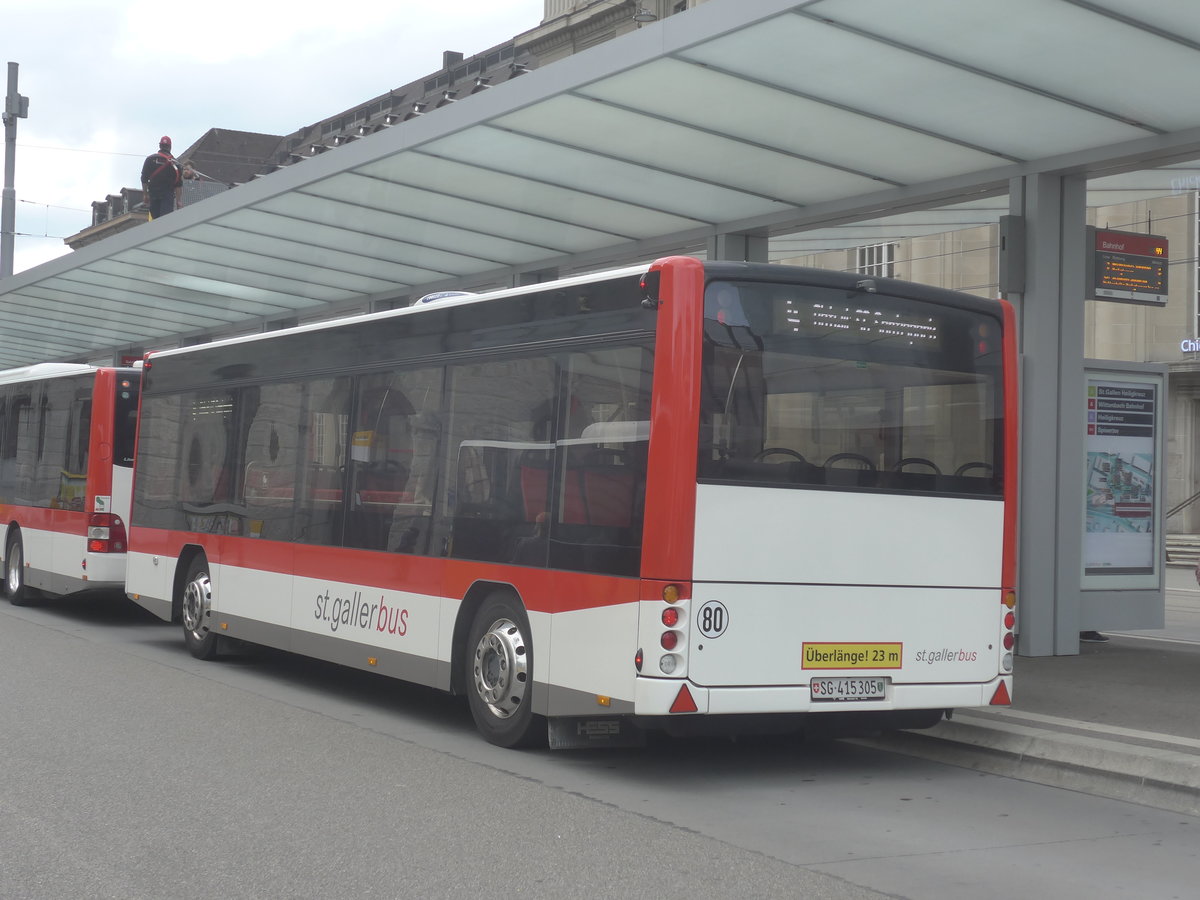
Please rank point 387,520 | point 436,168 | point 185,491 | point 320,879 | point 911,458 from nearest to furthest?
1. point 320,879
2. point 911,458
3. point 387,520
4. point 185,491
5. point 436,168

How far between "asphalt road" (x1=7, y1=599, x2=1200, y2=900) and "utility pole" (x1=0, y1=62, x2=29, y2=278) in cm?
2571

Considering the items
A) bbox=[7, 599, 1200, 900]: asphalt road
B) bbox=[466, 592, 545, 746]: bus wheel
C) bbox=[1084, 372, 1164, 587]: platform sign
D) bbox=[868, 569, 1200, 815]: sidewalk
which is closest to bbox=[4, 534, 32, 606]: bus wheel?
bbox=[7, 599, 1200, 900]: asphalt road

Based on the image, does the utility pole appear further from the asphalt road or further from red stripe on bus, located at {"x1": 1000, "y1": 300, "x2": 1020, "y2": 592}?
red stripe on bus, located at {"x1": 1000, "y1": 300, "x2": 1020, "y2": 592}

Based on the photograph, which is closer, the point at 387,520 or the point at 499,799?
the point at 499,799

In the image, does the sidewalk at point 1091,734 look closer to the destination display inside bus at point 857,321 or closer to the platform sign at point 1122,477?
the platform sign at point 1122,477

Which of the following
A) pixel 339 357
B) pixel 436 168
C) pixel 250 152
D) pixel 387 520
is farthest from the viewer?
pixel 250 152

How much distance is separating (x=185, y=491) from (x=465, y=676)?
532 centimetres

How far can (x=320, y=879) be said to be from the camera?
5512 mm

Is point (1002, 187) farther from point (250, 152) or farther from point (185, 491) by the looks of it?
point (250, 152)

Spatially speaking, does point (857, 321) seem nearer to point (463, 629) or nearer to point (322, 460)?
point (463, 629)

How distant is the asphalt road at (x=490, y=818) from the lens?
5633 millimetres

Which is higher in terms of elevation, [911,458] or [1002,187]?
[1002,187]

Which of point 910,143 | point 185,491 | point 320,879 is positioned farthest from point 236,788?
point 910,143

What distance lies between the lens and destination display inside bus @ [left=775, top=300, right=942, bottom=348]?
25.8ft
